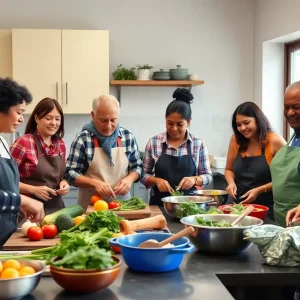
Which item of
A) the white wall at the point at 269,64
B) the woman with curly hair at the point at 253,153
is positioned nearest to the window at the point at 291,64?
the white wall at the point at 269,64

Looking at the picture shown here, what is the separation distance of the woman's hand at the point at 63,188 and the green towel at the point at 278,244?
136cm

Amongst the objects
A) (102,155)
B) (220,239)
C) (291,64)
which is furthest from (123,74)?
(220,239)

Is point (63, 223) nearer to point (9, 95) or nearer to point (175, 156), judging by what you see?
point (9, 95)

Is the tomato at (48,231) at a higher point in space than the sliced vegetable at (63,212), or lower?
lower

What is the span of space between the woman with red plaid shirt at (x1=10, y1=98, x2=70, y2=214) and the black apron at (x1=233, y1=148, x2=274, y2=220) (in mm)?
1068

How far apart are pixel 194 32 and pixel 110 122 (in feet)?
8.82

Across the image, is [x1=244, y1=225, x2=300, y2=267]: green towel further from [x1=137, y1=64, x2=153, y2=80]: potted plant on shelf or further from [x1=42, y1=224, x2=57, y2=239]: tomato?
[x1=137, y1=64, x2=153, y2=80]: potted plant on shelf

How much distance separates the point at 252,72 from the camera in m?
5.58

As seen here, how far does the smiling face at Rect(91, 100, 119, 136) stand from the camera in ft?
10.0

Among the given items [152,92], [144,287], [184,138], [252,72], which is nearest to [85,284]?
[144,287]

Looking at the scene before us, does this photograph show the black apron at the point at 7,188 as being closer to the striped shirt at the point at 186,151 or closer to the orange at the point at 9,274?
the orange at the point at 9,274

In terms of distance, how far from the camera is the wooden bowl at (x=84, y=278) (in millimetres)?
1534

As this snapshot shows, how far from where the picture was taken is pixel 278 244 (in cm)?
190

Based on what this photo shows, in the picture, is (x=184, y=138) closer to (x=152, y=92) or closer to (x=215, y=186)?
(x=215, y=186)
